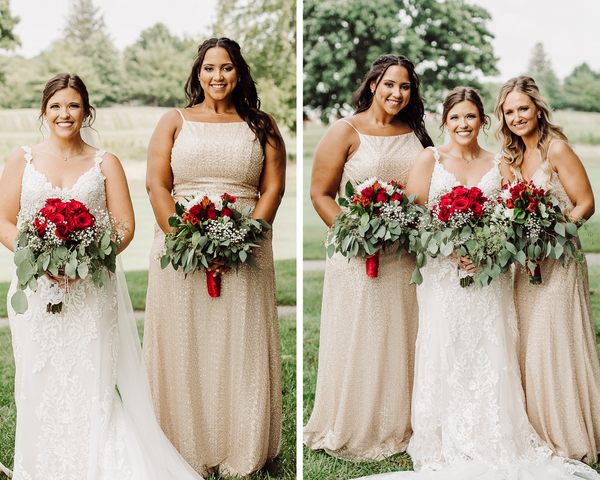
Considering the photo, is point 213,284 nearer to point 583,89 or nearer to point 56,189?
point 56,189

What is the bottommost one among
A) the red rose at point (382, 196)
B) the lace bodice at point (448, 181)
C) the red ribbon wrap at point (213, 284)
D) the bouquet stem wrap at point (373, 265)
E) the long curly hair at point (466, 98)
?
the red ribbon wrap at point (213, 284)

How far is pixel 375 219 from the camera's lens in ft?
15.6

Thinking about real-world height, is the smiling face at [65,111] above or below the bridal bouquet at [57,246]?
above

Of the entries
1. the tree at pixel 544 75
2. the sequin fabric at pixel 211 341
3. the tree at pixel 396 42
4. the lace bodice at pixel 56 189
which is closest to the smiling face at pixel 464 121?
the sequin fabric at pixel 211 341

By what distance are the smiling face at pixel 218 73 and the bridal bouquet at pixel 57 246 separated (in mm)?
1392

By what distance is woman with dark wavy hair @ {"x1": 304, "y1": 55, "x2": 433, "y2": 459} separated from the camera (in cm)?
520

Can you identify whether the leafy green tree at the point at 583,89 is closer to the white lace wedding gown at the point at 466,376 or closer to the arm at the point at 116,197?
the white lace wedding gown at the point at 466,376

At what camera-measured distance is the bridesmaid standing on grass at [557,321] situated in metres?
4.92

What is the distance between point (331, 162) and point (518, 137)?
1558 mm

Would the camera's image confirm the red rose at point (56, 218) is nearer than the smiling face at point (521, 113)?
Yes

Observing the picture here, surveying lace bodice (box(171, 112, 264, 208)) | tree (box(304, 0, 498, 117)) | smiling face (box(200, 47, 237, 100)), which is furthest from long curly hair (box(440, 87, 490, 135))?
tree (box(304, 0, 498, 117))

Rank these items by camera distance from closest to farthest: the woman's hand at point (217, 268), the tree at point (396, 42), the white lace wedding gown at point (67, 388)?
1. the white lace wedding gown at point (67, 388)
2. the woman's hand at point (217, 268)
3. the tree at point (396, 42)

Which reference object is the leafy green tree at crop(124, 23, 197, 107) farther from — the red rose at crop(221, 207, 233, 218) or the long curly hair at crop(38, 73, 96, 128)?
the red rose at crop(221, 207, 233, 218)

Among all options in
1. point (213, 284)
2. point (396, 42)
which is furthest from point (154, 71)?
point (213, 284)
